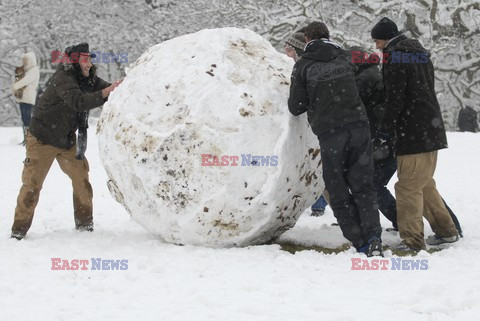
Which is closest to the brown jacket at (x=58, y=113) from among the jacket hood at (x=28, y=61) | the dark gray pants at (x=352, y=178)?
the dark gray pants at (x=352, y=178)

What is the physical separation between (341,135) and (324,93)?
376 millimetres

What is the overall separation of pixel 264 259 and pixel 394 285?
43.5 inches

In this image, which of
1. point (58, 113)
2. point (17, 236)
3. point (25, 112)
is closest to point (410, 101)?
point (58, 113)

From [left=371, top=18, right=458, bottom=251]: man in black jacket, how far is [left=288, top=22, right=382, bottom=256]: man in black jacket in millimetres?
452

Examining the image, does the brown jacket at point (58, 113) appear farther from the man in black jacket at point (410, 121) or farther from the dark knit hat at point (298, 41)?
the man in black jacket at point (410, 121)

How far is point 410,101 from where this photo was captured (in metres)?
5.34

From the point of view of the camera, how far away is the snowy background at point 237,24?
19109 millimetres

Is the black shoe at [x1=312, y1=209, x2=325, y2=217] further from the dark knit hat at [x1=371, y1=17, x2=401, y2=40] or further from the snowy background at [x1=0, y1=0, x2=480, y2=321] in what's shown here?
the dark knit hat at [x1=371, y1=17, x2=401, y2=40]

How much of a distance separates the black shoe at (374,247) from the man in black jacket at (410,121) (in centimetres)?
59

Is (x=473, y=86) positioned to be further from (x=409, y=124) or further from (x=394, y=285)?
(x=394, y=285)

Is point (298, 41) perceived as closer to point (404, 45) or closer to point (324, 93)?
point (404, 45)

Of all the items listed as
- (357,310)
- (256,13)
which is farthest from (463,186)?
(256,13)

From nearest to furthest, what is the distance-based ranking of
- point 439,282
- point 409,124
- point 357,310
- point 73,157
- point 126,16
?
point 357,310 → point 439,282 → point 409,124 → point 73,157 → point 126,16

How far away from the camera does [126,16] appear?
23875 millimetres
